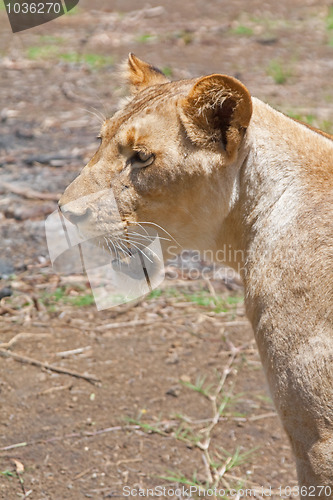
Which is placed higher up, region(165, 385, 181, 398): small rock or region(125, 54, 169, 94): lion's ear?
region(125, 54, 169, 94): lion's ear

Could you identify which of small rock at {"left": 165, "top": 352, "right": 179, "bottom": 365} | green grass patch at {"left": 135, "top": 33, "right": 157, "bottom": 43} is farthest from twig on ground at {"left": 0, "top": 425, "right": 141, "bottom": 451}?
green grass patch at {"left": 135, "top": 33, "right": 157, "bottom": 43}

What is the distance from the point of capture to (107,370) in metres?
4.10

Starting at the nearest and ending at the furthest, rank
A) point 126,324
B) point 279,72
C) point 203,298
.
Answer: point 126,324 < point 203,298 < point 279,72

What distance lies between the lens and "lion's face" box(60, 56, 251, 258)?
257cm

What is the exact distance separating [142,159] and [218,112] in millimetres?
328

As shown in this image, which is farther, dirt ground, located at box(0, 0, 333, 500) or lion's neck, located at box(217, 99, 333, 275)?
dirt ground, located at box(0, 0, 333, 500)

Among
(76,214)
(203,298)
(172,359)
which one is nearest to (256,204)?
(76,214)

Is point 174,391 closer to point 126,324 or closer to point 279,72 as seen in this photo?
point 126,324

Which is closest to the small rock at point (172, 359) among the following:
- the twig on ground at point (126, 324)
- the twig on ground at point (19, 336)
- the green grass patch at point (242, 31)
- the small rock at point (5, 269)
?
the twig on ground at point (126, 324)

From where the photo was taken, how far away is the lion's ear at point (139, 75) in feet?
10.3

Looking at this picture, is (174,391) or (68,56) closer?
(174,391)

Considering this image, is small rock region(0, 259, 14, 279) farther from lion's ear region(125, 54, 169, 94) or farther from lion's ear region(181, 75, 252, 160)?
lion's ear region(181, 75, 252, 160)

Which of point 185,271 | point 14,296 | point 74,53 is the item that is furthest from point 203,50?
point 14,296

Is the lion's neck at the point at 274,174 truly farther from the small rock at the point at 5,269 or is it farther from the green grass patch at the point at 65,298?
the small rock at the point at 5,269
